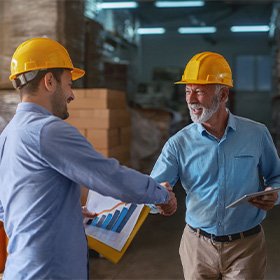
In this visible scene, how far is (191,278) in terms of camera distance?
218 cm

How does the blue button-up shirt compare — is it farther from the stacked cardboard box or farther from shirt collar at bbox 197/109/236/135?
the stacked cardboard box

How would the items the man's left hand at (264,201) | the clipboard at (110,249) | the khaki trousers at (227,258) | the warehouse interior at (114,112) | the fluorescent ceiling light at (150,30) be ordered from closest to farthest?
the clipboard at (110,249), the man's left hand at (264,201), the khaki trousers at (227,258), the warehouse interior at (114,112), the fluorescent ceiling light at (150,30)

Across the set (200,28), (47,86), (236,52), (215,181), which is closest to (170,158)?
(215,181)

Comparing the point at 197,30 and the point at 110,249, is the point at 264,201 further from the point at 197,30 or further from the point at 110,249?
the point at 197,30

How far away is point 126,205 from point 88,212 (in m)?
0.21

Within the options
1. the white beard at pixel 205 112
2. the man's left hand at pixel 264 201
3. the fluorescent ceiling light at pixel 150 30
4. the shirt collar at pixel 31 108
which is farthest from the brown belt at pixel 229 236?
the fluorescent ceiling light at pixel 150 30

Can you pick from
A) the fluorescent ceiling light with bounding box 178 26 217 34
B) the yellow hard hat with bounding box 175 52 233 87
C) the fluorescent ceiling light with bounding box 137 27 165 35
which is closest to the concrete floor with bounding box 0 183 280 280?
the yellow hard hat with bounding box 175 52 233 87

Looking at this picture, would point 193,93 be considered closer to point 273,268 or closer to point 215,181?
point 215,181

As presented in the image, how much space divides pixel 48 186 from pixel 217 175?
1.00m

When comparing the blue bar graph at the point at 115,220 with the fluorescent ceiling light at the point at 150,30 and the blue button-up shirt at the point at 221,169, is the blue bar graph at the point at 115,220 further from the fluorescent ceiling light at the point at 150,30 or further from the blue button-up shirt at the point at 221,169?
the fluorescent ceiling light at the point at 150,30

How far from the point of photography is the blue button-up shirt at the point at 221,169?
212 centimetres

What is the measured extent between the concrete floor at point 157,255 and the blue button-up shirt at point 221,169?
2040 mm

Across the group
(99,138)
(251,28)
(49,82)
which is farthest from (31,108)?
(251,28)

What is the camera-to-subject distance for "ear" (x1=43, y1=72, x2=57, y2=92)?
5.41ft
